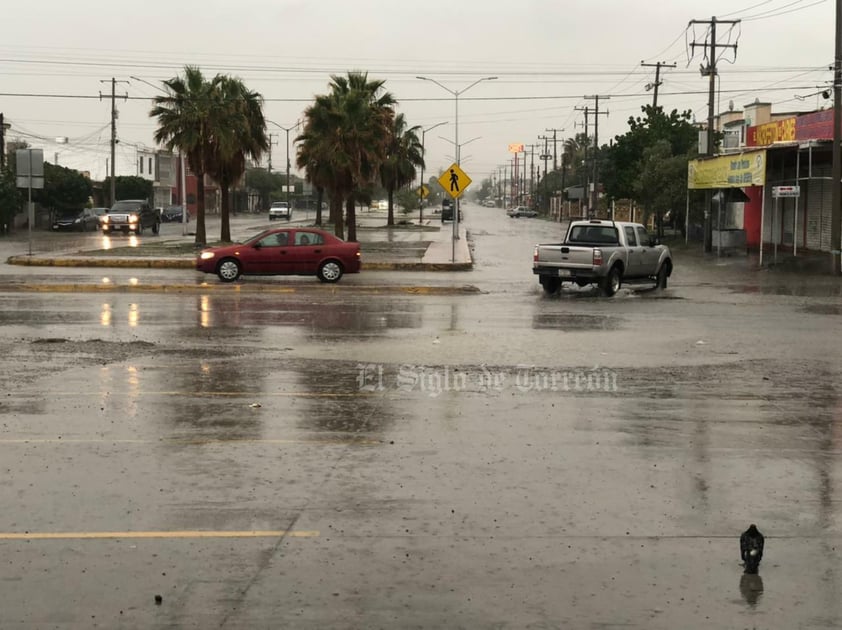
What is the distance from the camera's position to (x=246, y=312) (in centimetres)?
2127

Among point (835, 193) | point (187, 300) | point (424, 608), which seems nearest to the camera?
point (424, 608)

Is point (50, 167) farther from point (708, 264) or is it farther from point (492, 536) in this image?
point (492, 536)

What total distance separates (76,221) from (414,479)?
62.9m

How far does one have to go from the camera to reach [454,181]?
36406 mm

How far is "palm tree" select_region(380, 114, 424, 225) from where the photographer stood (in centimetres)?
8275

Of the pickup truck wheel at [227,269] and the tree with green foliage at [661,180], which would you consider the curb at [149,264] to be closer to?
the pickup truck wheel at [227,269]

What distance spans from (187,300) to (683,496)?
56.8 feet

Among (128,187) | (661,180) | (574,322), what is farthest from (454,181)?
(128,187)

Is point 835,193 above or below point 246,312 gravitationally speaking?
above

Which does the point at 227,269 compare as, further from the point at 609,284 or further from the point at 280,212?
the point at 280,212

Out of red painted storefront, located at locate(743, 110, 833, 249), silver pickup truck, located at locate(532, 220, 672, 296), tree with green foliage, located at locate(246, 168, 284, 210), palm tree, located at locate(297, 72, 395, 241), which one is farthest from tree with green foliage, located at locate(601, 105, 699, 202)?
tree with green foliage, located at locate(246, 168, 284, 210)

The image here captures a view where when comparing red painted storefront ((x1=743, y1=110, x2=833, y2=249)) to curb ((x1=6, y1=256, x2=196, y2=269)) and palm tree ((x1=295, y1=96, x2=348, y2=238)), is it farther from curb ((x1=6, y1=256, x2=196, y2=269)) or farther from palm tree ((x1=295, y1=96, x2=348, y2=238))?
curb ((x1=6, y1=256, x2=196, y2=269))

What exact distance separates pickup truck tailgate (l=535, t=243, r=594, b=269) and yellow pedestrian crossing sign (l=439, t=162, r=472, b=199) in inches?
361

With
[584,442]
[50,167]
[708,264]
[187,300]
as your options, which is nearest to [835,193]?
[708,264]
